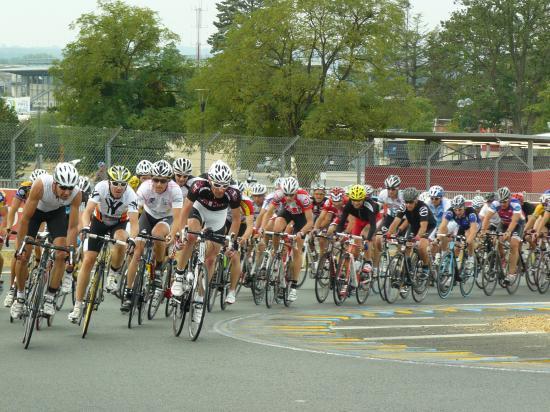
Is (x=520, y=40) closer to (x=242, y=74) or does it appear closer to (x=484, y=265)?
(x=242, y=74)

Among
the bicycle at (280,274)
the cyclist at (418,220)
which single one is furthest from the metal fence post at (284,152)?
the bicycle at (280,274)

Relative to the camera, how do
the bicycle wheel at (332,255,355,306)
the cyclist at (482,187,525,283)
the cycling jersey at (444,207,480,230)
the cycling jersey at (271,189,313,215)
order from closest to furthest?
the bicycle wheel at (332,255,355,306) → the cycling jersey at (271,189,313,215) → the cycling jersey at (444,207,480,230) → the cyclist at (482,187,525,283)

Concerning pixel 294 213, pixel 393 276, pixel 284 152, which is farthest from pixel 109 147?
pixel 393 276

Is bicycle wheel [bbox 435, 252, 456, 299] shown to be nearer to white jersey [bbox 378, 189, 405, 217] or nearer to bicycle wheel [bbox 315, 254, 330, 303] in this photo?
white jersey [bbox 378, 189, 405, 217]

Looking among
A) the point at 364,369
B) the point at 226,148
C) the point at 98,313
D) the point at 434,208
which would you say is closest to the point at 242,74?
the point at 226,148

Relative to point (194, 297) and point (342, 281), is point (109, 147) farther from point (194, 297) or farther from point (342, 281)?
point (194, 297)

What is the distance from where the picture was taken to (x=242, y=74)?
154 feet

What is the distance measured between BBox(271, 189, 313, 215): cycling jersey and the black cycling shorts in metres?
5.71

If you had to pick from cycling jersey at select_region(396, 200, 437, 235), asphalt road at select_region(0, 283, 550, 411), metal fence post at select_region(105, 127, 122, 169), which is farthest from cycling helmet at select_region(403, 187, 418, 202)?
metal fence post at select_region(105, 127, 122, 169)

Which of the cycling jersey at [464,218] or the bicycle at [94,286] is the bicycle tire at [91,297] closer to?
the bicycle at [94,286]

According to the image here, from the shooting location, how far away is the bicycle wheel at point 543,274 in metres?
22.2

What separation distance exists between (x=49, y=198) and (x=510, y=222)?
11.0m

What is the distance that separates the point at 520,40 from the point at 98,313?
66867 mm

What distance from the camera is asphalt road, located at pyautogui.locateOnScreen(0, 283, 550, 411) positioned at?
9469 mm
